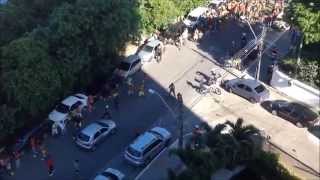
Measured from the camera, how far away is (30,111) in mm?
41625

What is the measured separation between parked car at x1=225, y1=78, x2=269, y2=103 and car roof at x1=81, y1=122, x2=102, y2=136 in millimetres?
10868

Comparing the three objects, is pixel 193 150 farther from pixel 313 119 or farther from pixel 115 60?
pixel 115 60

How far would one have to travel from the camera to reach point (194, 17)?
56.1 meters

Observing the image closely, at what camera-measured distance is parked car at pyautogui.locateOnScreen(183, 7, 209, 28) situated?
55.6 meters

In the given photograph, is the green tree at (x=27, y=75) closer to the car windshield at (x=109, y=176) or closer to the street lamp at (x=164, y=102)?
the car windshield at (x=109, y=176)

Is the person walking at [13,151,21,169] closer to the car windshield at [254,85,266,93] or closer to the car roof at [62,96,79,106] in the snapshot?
the car roof at [62,96,79,106]

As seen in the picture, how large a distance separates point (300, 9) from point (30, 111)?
20.1 m

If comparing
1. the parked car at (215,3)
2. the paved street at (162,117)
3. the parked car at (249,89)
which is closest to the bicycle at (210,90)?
the paved street at (162,117)

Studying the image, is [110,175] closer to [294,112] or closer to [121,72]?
[121,72]

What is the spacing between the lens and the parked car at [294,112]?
4091 centimetres

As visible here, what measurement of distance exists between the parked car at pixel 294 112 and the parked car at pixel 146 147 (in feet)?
26.6

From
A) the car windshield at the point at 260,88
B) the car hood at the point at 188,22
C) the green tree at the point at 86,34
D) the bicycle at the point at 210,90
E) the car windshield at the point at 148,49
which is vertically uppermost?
the green tree at the point at 86,34

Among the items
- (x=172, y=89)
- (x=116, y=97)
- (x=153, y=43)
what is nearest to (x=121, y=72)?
(x=116, y=97)

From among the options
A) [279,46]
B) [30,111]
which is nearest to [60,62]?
[30,111]
